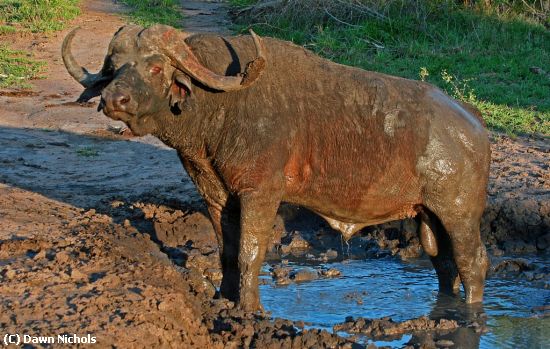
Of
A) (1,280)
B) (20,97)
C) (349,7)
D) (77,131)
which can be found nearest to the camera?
(1,280)

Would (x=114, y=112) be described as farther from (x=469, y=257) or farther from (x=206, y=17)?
(x=206, y=17)

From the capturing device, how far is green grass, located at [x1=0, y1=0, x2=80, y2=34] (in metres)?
15.2

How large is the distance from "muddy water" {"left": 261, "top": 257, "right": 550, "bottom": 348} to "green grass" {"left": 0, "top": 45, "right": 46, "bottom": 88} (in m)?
6.32

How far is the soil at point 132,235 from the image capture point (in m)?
5.38

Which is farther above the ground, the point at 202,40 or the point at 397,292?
the point at 202,40

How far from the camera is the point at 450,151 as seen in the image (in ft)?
20.2

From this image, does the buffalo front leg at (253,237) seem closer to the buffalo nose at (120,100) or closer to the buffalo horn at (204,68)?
the buffalo horn at (204,68)

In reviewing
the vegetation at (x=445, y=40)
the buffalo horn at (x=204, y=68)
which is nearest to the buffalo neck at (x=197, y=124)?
the buffalo horn at (x=204, y=68)

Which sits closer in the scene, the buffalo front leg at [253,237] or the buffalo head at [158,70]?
the buffalo head at [158,70]

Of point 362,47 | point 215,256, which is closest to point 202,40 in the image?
point 215,256

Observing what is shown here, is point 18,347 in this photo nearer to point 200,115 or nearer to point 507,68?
point 200,115

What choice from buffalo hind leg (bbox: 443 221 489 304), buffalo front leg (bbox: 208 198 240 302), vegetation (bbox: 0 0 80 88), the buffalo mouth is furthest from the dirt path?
the buffalo mouth

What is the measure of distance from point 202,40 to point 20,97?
6484mm

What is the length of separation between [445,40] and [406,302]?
7.05 m
